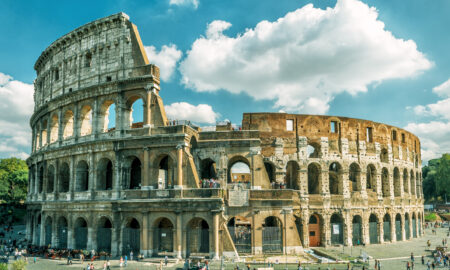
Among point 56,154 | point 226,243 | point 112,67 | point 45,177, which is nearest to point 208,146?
point 226,243

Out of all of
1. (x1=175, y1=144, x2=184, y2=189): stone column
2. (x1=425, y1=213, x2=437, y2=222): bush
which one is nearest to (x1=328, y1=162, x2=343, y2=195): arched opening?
(x1=175, y1=144, x2=184, y2=189): stone column

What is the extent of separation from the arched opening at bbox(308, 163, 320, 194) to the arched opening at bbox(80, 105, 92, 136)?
2124 centimetres

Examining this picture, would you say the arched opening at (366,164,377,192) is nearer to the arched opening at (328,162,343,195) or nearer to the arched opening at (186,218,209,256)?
the arched opening at (328,162,343,195)

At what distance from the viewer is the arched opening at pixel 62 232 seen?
32.1 metres

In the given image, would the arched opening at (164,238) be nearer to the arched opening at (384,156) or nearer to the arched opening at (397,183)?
the arched opening at (384,156)

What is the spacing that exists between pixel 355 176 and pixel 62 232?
93.0 ft

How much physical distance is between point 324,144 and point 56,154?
24974 millimetres

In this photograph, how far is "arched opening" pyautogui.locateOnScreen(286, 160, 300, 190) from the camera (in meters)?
35.1

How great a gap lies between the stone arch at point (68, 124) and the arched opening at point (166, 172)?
32.4ft

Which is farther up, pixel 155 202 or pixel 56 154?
pixel 56 154

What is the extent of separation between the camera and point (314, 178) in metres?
36.5

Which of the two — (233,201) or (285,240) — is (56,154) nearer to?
(233,201)

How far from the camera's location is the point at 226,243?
26.2 metres

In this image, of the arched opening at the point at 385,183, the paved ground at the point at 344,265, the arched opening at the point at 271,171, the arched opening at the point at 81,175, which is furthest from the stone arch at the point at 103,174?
the arched opening at the point at 385,183
